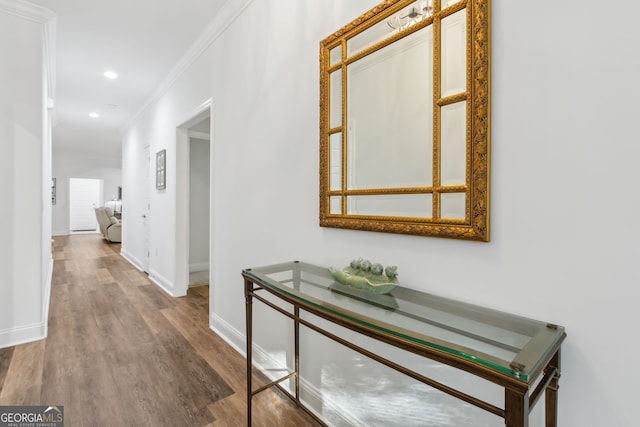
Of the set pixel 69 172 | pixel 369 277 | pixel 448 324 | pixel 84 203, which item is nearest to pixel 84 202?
pixel 84 203

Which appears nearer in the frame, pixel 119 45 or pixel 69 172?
pixel 119 45

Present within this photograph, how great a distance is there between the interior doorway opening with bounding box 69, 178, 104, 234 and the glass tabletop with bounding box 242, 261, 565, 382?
12894mm

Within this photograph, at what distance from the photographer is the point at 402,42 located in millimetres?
1211

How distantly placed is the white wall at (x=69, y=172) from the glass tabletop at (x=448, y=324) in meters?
11.6

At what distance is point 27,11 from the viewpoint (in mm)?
2465

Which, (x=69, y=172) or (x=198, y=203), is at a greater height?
(x=69, y=172)

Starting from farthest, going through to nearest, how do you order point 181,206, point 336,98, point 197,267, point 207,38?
point 197,267, point 181,206, point 207,38, point 336,98

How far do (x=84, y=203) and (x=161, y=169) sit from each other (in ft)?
33.1

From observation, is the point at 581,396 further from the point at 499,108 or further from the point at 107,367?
the point at 107,367

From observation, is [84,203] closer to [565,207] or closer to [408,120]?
[408,120]

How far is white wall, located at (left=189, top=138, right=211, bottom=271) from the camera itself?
5.16 metres

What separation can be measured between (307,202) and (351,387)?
97 centimetres

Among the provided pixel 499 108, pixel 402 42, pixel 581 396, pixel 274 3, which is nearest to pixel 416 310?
pixel 581 396

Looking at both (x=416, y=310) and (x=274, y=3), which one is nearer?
(x=416, y=310)
